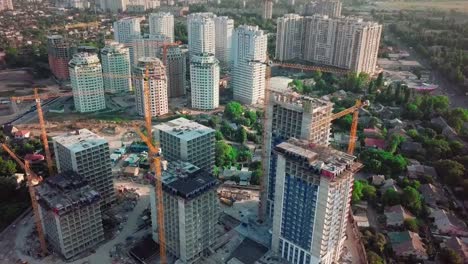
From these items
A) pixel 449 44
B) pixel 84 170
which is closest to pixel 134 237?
pixel 84 170

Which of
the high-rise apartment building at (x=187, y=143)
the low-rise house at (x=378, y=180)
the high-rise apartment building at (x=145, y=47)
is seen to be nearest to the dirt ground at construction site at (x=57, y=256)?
the high-rise apartment building at (x=187, y=143)

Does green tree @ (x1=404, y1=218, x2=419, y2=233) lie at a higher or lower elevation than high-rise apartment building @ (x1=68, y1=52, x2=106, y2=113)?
lower

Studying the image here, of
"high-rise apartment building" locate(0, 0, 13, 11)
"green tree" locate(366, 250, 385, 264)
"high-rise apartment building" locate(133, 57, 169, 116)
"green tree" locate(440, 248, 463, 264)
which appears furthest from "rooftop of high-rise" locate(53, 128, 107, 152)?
"high-rise apartment building" locate(0, 0, 13, 11)

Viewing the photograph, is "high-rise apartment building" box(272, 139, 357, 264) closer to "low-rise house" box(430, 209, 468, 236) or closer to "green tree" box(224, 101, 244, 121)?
"low-rise house" box(430, 209, 468, 236)

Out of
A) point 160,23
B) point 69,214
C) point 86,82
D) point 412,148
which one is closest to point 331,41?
point 412,148

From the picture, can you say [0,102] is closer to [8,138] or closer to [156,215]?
[8,138]

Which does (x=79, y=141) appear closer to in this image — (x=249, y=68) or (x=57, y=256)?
(x=57, y=256)
